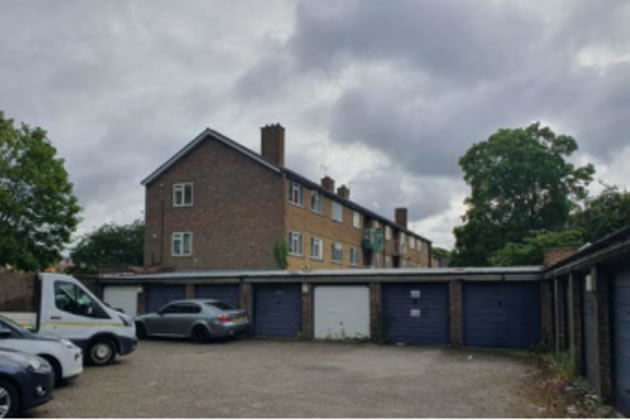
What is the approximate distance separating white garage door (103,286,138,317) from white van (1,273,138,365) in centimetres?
1146

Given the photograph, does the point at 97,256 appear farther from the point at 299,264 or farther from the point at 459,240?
the point at 459,240

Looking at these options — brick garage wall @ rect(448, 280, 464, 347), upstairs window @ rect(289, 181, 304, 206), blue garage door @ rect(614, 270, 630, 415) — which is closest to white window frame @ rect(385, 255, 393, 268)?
upstairs window @ rect(289, 181, 304, 206)

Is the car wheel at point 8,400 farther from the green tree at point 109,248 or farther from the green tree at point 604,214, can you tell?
the green tree at point 109,248

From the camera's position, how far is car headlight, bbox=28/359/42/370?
8184mm

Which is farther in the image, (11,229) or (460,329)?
(11,229)

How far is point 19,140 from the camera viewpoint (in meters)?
28.2

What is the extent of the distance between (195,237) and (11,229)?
8947 mm

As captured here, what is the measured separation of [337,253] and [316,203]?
4470mm

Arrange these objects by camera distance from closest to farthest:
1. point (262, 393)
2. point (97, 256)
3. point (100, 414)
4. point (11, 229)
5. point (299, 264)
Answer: point (100, 414)
point (262, 393)
point (11, 229)
point (299, 264)
point (97, 256)

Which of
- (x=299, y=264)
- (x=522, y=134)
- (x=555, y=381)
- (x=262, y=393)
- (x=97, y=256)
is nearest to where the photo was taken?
(x=262, y=393)

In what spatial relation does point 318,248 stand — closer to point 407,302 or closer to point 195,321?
point 407,302

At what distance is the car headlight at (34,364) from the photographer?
322 inches

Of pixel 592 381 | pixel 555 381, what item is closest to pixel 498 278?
pixel 555 381

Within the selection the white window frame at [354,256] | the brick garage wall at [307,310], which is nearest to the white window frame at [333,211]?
the white window frame at [354,256]
